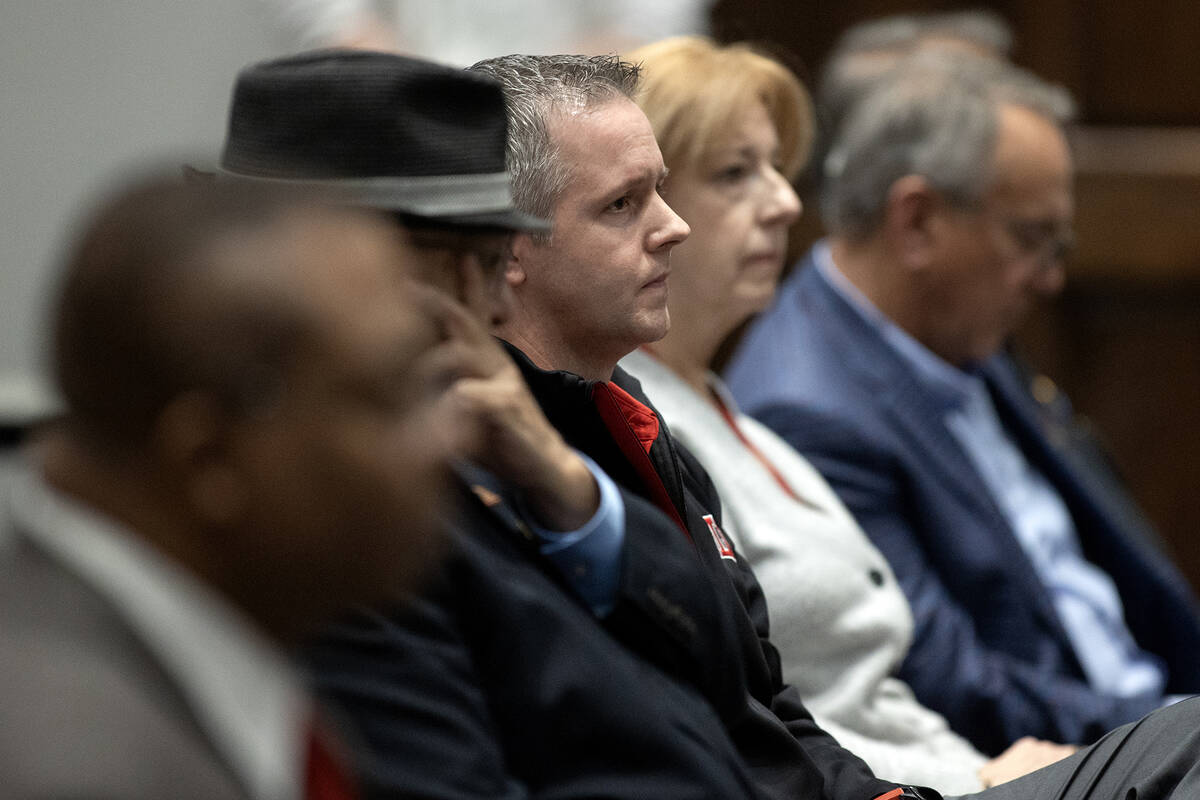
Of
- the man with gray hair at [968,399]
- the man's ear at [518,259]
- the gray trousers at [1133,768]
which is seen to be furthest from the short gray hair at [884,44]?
the man's ear at [518,259]

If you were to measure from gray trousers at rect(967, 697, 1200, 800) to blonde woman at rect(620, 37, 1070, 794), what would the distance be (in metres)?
0.17

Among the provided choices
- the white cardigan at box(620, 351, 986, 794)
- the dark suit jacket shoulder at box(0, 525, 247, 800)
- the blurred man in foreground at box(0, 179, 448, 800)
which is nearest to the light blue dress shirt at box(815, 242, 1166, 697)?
the white cardigan at box(620, 351, 986, 794)

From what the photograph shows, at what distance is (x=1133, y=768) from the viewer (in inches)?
61.9

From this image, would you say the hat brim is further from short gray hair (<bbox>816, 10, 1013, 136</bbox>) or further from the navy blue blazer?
short gray hair (<bbox>816, 10, 1013, 136</bbox>)

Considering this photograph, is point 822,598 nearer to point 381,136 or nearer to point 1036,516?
point 381,136

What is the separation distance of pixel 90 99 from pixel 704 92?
220 cm

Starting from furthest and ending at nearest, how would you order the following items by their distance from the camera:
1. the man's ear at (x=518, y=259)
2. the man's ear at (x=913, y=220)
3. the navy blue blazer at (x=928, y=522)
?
the man's ear at (x=913, y=220) < the navy blue blazer at (x=928, y=522) < the man's ear at (x=518, y=259)

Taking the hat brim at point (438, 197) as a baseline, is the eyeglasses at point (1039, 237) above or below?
below

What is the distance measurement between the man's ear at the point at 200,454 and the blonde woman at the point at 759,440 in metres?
0.86

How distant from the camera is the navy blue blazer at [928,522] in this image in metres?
2.26

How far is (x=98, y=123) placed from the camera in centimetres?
354

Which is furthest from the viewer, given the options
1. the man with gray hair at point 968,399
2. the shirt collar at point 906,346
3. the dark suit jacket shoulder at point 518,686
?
the shirt collar at point 906,346

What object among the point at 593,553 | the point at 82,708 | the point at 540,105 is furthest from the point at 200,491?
the point at 540,105

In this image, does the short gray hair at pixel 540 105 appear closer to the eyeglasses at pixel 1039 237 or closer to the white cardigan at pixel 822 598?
the white cardigan at pixel 822 598
